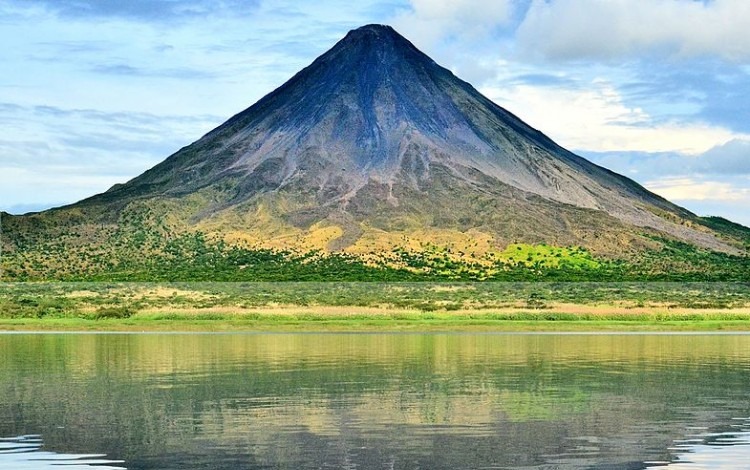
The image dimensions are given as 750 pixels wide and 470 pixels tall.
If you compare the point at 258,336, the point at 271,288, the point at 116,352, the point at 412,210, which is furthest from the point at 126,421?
the point at 412,210

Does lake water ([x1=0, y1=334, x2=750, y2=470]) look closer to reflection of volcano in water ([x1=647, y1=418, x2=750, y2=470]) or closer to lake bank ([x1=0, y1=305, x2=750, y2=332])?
reflection of volcano in water ([x1=647, y1=418, x2=750, y2=470])

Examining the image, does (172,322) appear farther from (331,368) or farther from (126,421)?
(126,421)

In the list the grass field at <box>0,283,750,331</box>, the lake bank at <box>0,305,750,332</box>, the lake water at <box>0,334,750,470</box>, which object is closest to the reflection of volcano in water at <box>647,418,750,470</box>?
the lake water at <box>0,334,750,470</box>

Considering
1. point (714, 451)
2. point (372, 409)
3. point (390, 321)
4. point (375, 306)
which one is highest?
point (375, 306)

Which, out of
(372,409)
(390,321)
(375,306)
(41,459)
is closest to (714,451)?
(372,409)

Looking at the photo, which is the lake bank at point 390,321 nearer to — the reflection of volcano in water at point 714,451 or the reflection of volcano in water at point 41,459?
the reflection of volcano in water at point 714,451

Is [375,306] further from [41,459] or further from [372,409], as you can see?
[41,459]
